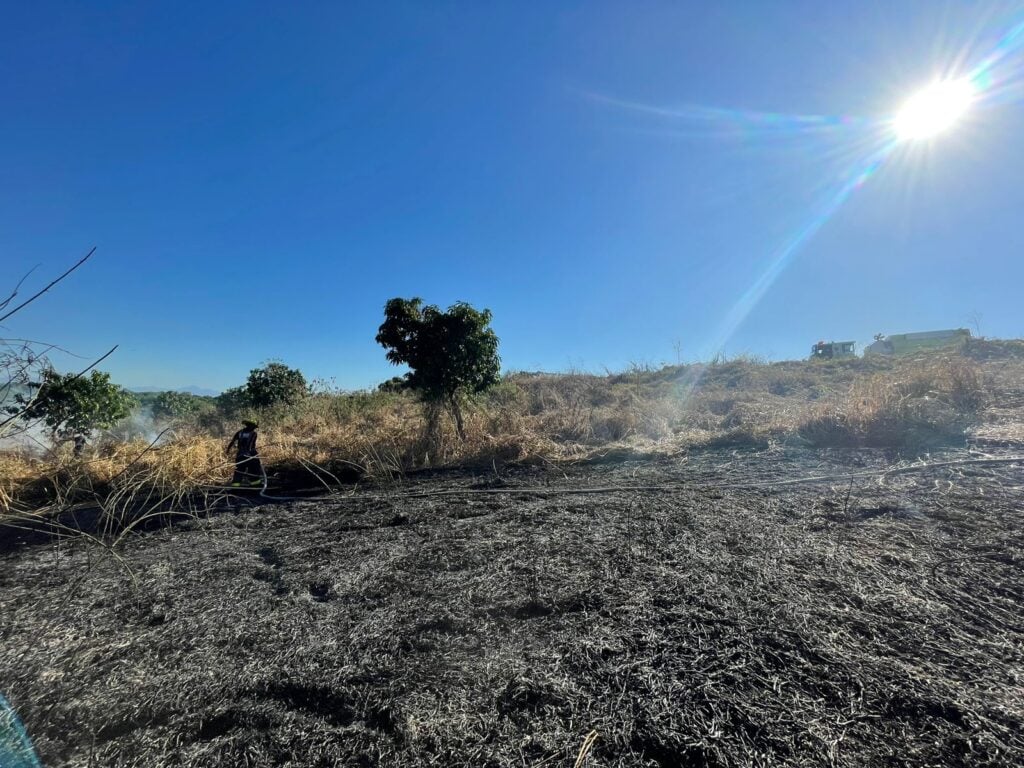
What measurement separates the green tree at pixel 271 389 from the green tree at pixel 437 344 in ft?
24.5

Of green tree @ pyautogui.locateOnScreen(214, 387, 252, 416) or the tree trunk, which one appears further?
green tree @ pyautogui.locateOnScreen(214, 387, 252, 416)

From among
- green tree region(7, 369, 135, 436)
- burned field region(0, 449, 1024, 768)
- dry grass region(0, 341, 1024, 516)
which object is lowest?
burned field region(0, 449, 1024, 768)

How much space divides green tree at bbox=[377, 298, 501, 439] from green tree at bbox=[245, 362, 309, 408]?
7.47 meters

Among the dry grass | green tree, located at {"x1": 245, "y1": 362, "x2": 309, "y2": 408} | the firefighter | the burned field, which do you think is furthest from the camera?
green tree, located at {"x1": 245, "y1": 362, "x2": 309, "y2": 408}

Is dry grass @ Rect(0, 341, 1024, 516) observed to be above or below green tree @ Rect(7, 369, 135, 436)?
below

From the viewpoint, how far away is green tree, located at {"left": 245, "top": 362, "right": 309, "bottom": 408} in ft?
43.2

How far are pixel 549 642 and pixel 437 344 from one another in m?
5.87

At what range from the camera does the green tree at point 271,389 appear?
43.2ft

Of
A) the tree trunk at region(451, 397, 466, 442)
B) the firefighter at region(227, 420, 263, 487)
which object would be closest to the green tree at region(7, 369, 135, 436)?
the firefighter at region(227, 420, 263, 487)

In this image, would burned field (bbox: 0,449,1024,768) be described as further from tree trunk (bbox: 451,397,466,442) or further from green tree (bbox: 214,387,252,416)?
green tree (bbox: 214,387,252,416)

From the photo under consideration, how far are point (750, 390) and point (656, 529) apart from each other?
13.1 m

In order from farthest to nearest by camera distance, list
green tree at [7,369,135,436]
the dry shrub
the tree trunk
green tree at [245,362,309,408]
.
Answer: green tree at [245,362,309,408], the tree trunk, green tree at [7,369,135,436], the dry shrub

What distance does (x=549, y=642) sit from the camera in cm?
196

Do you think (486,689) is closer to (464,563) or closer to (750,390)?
(464,563)
